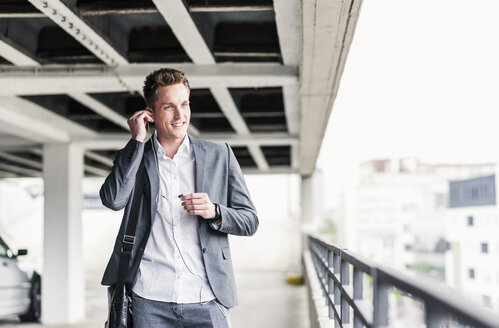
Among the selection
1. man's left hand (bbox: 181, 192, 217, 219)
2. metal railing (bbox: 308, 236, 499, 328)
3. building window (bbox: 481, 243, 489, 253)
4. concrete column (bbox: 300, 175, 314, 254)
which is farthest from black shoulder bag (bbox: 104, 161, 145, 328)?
building window (bbox: 481, 243, 489, 253)

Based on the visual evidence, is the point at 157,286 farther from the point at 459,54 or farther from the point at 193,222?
the point at 459,54

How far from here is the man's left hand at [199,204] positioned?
6.66 feet

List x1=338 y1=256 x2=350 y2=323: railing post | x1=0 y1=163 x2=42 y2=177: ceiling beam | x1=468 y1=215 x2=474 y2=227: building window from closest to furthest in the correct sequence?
1. x1=338 y1=256 x2=350 y2=323: railing post
2. x1=0 y1=163 x2=42 y2=177: ceiling beam
3. x1=468 y1=215 x2=474 y2=227: building window

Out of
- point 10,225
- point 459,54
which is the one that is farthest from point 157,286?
A: point 459,54

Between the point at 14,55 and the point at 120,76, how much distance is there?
1.05 meters

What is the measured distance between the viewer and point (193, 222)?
213 cm

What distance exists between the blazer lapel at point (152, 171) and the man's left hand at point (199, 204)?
13cm

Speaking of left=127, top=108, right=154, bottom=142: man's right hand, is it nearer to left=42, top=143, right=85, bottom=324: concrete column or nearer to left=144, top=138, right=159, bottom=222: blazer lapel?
left=144, top=138, right=159, bottom=222: blazer lapel

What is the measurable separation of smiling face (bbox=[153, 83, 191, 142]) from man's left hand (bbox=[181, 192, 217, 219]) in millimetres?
239

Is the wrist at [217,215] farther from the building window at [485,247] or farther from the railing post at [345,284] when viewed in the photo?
the building window at [485,247]

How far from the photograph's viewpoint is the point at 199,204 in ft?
6.66

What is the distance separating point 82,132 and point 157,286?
9.08 metres

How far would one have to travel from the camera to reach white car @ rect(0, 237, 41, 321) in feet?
31.7

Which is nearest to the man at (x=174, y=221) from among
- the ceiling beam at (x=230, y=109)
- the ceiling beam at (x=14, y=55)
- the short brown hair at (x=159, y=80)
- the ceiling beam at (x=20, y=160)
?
the short brown hair at (x=159, y=80)
